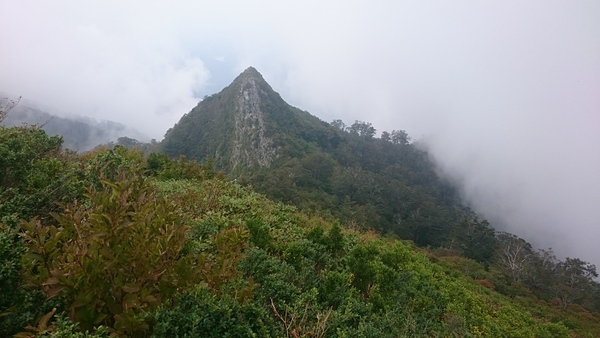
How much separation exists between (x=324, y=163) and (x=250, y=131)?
Answer: 1684 cm

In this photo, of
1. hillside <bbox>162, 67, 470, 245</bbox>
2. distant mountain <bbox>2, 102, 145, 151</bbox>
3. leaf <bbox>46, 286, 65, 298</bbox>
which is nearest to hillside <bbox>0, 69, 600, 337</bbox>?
leaf <bbox>46, 286, 65, 298</bbox>

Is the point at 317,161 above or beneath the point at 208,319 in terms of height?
above

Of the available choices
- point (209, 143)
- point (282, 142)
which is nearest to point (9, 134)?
point (282, 142)

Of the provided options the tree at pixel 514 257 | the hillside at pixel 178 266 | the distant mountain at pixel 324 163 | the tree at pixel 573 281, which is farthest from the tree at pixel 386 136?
the hillside at pixel 178 266

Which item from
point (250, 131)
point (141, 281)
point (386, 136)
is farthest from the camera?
point (386, 136)

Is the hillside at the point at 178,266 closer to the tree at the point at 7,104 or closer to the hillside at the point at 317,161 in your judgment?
the tree at the point at 7,104

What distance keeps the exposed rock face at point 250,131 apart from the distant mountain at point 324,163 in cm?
17

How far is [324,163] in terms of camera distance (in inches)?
1706

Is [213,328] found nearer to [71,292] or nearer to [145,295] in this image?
[145,295]

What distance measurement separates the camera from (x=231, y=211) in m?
6.60

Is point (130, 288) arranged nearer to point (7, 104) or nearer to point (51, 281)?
point (51, 281)

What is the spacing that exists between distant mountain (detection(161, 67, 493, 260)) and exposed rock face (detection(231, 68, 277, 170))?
17cm

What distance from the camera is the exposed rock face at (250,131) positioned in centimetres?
5019

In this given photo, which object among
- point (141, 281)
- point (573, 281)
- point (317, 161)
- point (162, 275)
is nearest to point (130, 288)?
point (141, 281)
